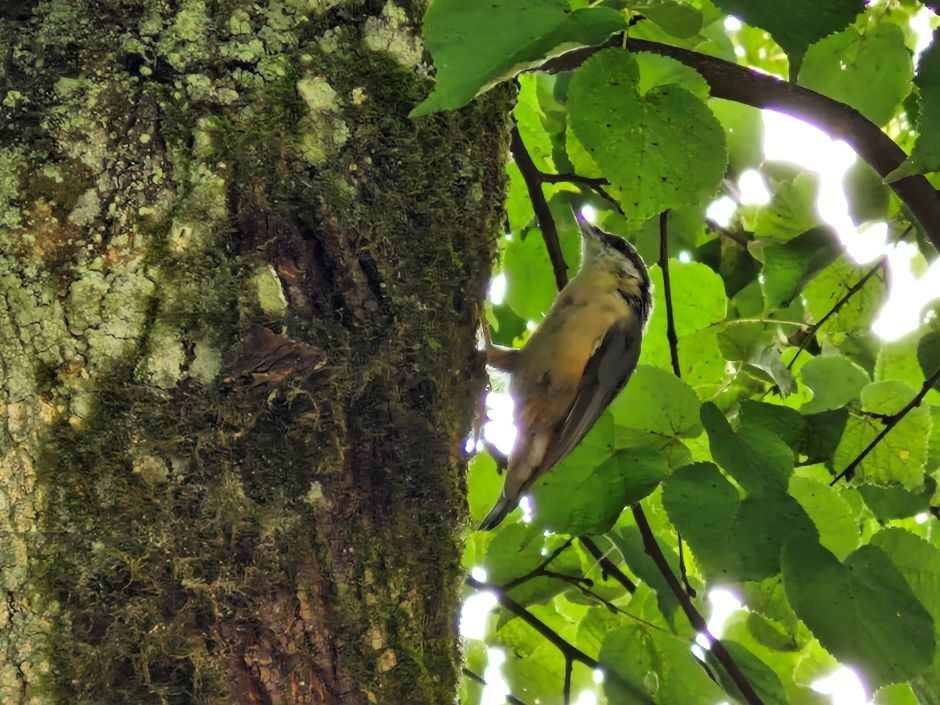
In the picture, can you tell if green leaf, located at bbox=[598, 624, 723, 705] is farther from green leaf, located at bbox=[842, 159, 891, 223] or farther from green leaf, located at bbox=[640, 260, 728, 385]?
green leaf, located at bbox=[842, 159, 891, 223]

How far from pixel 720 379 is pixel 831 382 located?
27 cm

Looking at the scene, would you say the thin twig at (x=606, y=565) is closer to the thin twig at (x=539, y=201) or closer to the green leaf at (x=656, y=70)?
the thin twig at (x=539, y=201)

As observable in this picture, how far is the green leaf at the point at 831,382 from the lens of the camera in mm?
1530

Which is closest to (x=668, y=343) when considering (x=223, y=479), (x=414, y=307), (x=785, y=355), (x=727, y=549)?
(x=785, y=355)

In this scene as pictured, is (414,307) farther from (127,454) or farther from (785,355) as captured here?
(785,355)

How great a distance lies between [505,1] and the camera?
752mm

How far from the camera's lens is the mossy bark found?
2.88 ft

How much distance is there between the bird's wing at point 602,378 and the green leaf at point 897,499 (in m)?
0.77

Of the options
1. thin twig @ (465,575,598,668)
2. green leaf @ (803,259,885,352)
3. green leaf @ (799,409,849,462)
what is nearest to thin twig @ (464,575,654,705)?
thin twig @ (465,575,598,668)

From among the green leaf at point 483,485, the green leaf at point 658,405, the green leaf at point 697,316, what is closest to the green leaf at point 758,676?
the green leaf at point 658,405

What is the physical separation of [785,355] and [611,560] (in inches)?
23.1

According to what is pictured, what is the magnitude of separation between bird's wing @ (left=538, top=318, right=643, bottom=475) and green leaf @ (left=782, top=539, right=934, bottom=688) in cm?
108

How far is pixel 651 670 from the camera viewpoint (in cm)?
162

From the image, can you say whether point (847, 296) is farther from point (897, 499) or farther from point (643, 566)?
point (643, 566)
